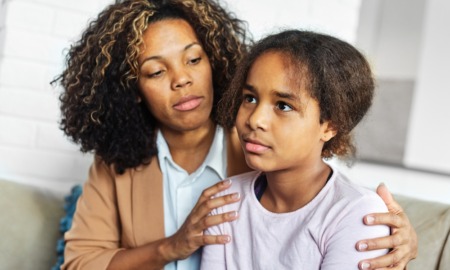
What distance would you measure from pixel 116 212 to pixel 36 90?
21.6 inches

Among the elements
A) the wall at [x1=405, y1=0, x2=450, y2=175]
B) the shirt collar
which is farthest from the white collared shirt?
the wall at [x1=405, y1=0, x2=450, y2=175]

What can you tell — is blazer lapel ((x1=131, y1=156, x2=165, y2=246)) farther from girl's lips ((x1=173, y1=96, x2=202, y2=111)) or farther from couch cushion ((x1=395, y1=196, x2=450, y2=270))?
couch cushion ((x1=395, y1=196, x2=450, y2=270))

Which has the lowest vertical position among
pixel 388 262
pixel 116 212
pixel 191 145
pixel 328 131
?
pixel 116 212

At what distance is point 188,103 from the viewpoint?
1.54 m

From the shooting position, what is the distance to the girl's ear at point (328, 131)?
1.32 meters

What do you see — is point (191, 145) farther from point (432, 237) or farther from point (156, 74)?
point (432, 237)

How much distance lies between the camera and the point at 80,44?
173 centimetres

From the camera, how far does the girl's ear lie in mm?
1318

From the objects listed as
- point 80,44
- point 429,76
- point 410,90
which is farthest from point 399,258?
point 410,90

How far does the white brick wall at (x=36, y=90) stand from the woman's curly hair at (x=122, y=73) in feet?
0.98

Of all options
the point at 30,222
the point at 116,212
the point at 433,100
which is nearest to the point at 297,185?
the point at 116,212

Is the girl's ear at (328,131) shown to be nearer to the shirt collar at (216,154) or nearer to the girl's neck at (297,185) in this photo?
the girl's neck at (297,185)

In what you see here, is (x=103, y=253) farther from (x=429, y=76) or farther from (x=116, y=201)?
(x=429, y=76)

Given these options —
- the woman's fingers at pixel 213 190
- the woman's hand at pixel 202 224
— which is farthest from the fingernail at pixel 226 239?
the woman's fingers at pixel 213 190
